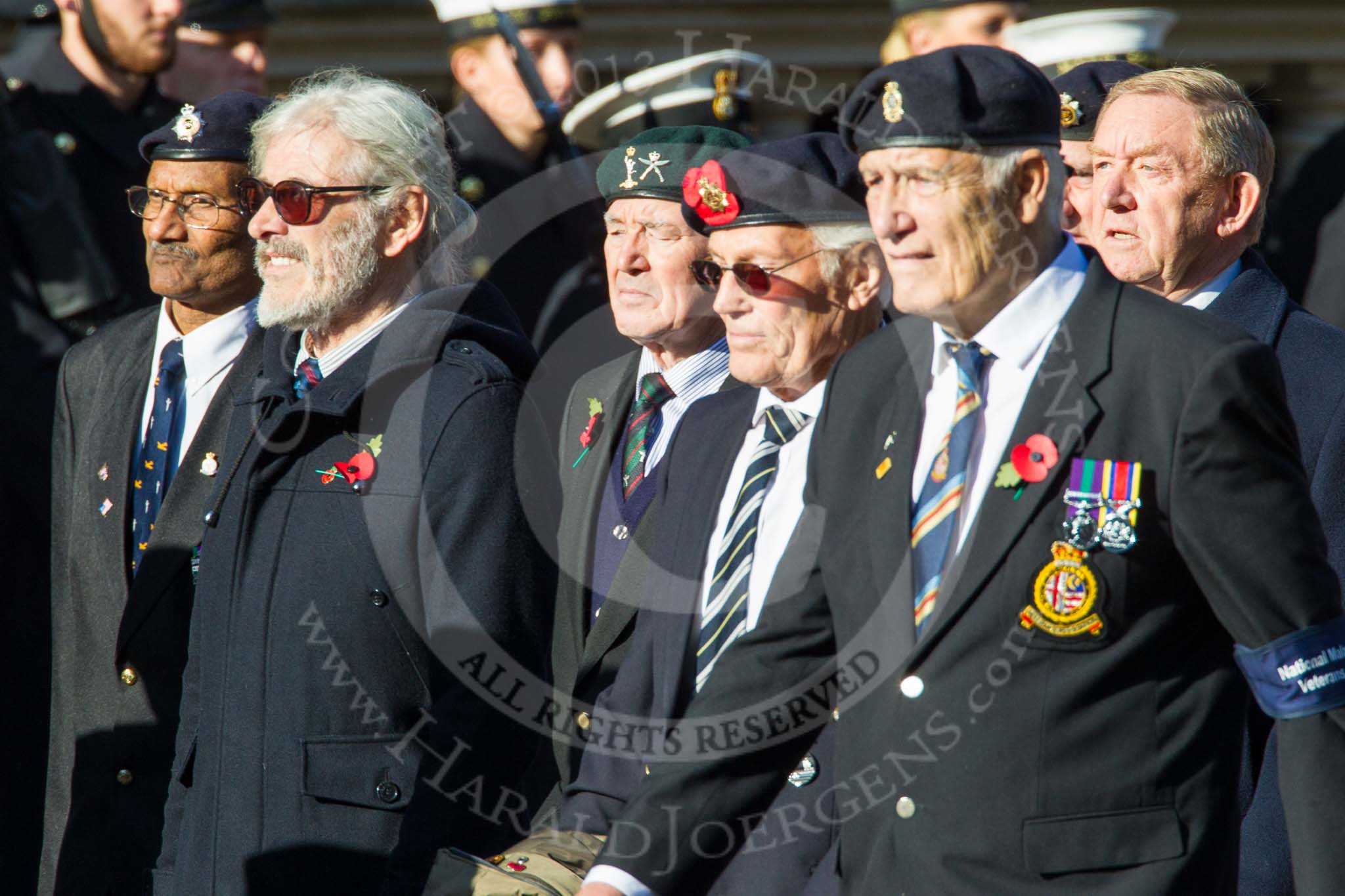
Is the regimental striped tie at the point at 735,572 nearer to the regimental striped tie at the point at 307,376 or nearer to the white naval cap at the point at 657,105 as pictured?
the regimental striped tie at the point at 307,376

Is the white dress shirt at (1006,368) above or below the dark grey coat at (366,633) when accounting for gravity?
above

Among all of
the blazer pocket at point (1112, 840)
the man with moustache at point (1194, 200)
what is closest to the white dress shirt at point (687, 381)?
the man with moustache at point (1194, 200)

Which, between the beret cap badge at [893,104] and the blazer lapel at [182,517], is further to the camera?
the blazer lapel at [182,517]

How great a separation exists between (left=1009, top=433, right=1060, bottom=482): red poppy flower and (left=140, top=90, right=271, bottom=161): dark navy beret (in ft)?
8.68

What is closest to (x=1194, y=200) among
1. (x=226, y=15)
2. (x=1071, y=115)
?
(x=1071, y=115)

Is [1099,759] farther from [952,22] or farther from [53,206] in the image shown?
[952,22]

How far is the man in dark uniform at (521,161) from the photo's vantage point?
5.77m

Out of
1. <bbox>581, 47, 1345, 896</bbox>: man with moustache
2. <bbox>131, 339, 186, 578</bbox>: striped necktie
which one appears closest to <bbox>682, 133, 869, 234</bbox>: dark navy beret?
<bbox>581, 47, 1345, 896</bbox>: man with moustache

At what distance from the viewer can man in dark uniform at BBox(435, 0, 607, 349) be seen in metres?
5.77

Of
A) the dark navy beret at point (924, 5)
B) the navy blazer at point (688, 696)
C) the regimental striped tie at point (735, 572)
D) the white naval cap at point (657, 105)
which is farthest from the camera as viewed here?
the dark navy beret at point (924, 5)

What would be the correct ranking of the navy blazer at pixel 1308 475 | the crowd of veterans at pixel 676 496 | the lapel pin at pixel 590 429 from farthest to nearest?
the lapel pin at pixel 590 429
the navy blazer at pixel 1308 475
the crowd of veterans at pixel 676 496

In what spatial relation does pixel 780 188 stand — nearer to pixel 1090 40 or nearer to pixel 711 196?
pixel 711 196

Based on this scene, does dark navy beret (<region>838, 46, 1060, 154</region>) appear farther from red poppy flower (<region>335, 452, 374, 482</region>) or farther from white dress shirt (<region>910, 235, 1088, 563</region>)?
red poppy flower (<region>335, 452, 374, 482</region>)

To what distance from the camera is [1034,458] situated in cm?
258
